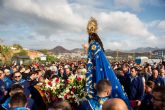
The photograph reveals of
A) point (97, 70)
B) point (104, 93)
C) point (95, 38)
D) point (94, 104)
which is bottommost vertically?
point (94, 104)

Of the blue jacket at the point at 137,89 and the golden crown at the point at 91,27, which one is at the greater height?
the golden crown at the point at 91,27

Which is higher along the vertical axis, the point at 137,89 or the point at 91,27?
the point at 91,27

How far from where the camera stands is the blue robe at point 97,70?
7996mm

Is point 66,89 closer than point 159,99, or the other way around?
point 159,99

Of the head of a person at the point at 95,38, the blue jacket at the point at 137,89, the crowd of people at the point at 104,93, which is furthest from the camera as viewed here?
the blue jacket at the point at 137,89

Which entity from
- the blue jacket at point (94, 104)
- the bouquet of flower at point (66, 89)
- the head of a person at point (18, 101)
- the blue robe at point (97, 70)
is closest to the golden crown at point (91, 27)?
the blue robe at point (97, 70)

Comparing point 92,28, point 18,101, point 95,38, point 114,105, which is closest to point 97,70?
point 95,38

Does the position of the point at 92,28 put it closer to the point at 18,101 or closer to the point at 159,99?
the point at 18,101

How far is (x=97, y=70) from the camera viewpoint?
811 cm

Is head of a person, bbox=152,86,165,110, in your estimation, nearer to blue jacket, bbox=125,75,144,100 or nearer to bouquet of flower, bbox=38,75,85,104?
bouquet of flower, bbox=38,75,85,104

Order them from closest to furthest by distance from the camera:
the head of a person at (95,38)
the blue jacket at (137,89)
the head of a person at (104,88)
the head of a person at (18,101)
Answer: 1. the head of a person at (18,101)
2. the head of a person at (104,88)
3. the head of a person at (95,38)
4. the blue jacket at (137,89)

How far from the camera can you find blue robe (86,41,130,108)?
7996 millimetres

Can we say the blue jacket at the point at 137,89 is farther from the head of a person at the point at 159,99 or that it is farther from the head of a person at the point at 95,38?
the head of a person at the point at 159,99

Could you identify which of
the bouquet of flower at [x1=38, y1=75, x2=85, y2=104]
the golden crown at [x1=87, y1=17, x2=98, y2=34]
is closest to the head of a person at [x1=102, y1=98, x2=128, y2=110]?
the bouquet of flower at [x1=38, y1=75, x2=85, y2=104]
